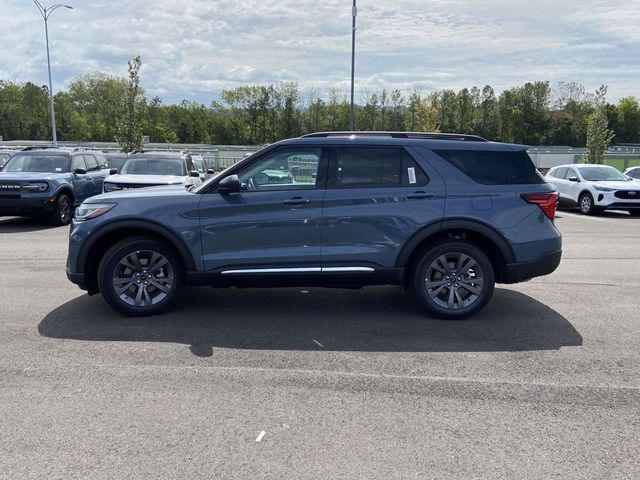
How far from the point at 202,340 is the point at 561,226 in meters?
10.9

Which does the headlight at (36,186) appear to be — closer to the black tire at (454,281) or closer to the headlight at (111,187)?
the headlight at (111,187)

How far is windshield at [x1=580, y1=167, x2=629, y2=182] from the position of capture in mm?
16264

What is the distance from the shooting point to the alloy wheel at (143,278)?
17.9ft

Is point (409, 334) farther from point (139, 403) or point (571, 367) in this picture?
point (139, 403)

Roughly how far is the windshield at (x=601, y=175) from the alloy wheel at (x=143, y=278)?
14.6 m

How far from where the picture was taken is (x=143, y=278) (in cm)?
551

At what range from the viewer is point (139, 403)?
371cm

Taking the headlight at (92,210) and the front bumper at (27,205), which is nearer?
the headlight at (92,210)

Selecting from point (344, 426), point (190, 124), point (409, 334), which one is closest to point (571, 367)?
point (409, 334)

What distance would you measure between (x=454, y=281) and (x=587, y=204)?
12280 mm

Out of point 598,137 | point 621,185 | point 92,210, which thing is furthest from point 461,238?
point 598,137

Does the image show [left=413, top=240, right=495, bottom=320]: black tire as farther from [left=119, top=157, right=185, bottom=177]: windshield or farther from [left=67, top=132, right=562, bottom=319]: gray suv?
[left=119, top=157, right=185, bottom=177]: windshield

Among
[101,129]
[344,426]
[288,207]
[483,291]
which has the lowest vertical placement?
[344,426]

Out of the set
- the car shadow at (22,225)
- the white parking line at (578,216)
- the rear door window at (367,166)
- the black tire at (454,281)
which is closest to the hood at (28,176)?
the car shadow at (22,225)
